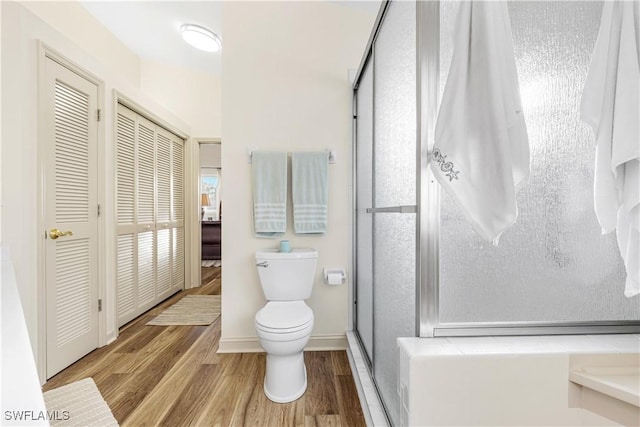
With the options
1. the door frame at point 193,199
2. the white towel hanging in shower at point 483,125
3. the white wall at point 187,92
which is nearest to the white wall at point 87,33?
the white wall at point 187,92

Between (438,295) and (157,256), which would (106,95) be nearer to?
(157,256)

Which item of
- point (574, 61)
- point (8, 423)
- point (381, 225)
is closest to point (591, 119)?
point (574, 61)

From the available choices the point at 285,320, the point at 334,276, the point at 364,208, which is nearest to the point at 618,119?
the point at 364,208

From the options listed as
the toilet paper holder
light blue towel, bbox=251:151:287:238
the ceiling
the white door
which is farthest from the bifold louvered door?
the toilet paper holder

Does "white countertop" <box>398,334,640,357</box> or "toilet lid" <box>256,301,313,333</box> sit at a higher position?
"white countertop" <box>398,334,640,357</box>

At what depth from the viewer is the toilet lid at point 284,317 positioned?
1500mm

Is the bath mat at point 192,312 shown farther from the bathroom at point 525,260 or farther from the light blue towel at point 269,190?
the bathroom at point 525,260

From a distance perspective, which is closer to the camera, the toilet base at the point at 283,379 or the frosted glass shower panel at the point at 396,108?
the frosted glass shower panel at the point at 396,108

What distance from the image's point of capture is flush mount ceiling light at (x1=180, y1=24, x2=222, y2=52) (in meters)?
2.64

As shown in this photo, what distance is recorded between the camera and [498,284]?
36.3 inches

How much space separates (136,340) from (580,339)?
8.49 feet

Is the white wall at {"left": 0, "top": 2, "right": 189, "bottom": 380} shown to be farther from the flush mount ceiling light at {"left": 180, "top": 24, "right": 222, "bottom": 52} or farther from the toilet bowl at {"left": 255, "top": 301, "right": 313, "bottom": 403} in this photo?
the toilet bowl at {"left": 255, "top": 301, "right": 313, "bottom": 403}

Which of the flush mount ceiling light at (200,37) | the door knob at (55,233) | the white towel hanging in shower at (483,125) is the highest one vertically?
the flush mount ceiling light at (200,37)

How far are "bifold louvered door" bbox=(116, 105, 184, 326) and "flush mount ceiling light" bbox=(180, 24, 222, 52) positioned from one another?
0.86 meters
